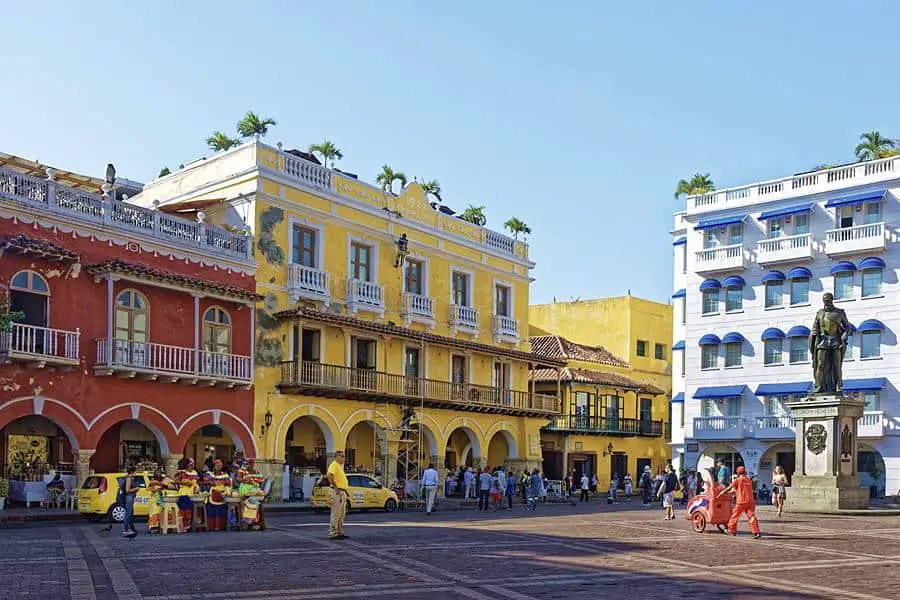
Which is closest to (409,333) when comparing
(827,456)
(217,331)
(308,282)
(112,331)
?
(308,282)

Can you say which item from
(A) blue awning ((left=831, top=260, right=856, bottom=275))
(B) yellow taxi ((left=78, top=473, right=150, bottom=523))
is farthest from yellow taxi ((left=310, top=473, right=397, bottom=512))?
(A) blue awning ((left=831, top=260, right=856, bottom=275))

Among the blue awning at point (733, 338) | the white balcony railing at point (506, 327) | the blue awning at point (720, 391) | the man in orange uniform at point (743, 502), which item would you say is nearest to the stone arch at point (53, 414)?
the man in orange uniform at point (743, 502)

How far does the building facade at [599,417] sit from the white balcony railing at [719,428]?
5.42 m

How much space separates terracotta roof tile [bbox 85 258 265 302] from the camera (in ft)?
98.1

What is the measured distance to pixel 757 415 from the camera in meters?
49.1

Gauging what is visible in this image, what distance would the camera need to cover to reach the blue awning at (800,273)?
4803 cm

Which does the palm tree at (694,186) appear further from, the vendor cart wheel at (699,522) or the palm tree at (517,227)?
the vendor cart wheel at (699,522)

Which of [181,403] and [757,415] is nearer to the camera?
[181,403]

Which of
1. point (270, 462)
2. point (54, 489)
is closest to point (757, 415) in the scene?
point (270, 462)

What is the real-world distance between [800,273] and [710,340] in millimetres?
5374

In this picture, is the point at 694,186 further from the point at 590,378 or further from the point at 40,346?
the point at 40,346

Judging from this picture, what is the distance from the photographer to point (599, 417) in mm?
54469

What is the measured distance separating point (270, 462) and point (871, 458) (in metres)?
26.2

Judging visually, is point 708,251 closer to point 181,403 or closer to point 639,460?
point 639,460
